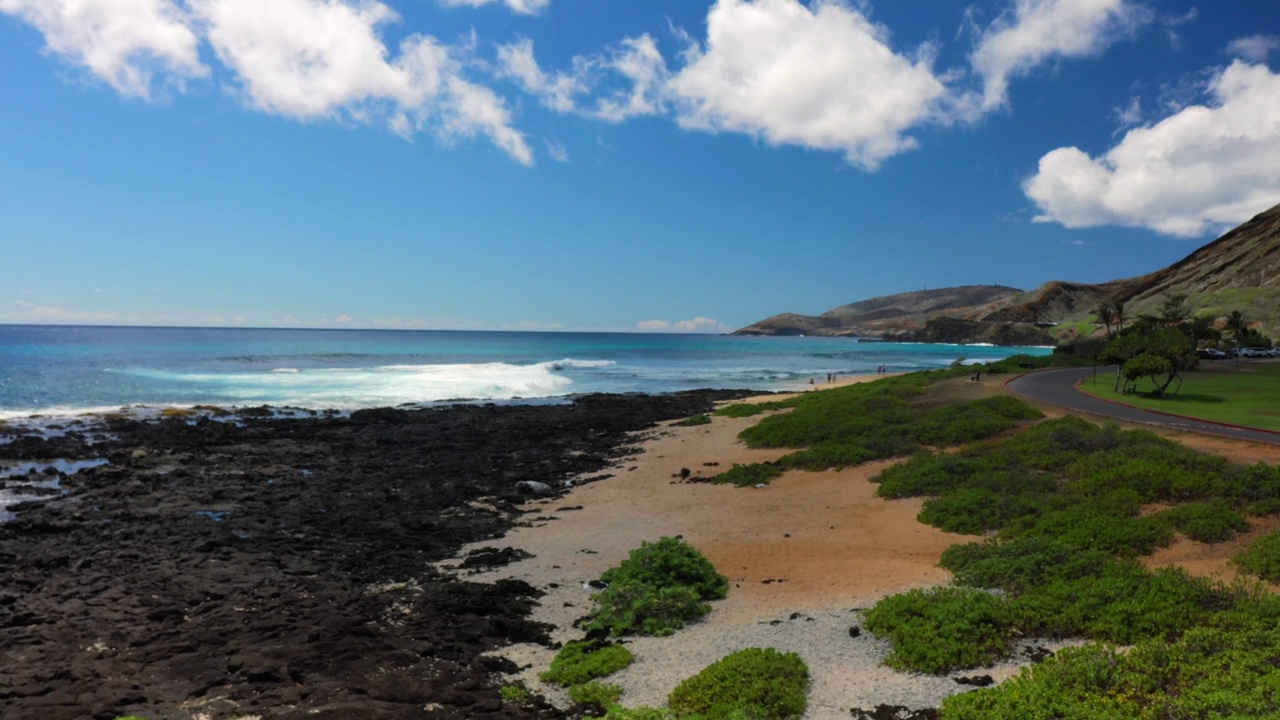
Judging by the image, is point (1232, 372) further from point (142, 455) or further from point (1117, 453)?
point (142, 455)

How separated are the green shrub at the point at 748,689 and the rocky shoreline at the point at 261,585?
1354 millimetres

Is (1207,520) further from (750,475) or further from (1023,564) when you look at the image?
(750,475)

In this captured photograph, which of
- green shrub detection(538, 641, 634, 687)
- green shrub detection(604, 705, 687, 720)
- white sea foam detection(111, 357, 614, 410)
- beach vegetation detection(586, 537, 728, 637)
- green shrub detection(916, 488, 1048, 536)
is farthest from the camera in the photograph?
white sea foam detection(111, 357, 614, 410)

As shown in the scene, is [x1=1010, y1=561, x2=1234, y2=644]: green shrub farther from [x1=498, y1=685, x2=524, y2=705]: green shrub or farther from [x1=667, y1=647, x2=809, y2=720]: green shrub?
[x1=498, y1=685, x2=524, y2=705]: green shrub

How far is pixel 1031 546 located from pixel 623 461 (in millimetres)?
13977

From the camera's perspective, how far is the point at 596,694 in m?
6.34

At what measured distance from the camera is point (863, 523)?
12.6 m

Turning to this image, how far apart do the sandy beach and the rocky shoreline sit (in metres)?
0.94

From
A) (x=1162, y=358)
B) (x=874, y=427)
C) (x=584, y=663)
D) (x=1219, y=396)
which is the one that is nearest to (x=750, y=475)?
(x=874, y=427)

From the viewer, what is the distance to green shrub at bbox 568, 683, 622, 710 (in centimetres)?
626

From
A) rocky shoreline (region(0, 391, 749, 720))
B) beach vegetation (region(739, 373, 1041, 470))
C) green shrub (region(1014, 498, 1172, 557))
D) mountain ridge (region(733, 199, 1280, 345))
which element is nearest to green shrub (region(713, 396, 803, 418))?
beach vegetation (region(739, 373, 1041, 470))

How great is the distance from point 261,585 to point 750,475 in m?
11.1

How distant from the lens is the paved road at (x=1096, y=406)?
17.8 metres

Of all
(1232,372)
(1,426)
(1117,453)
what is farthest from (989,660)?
(1232,372)
